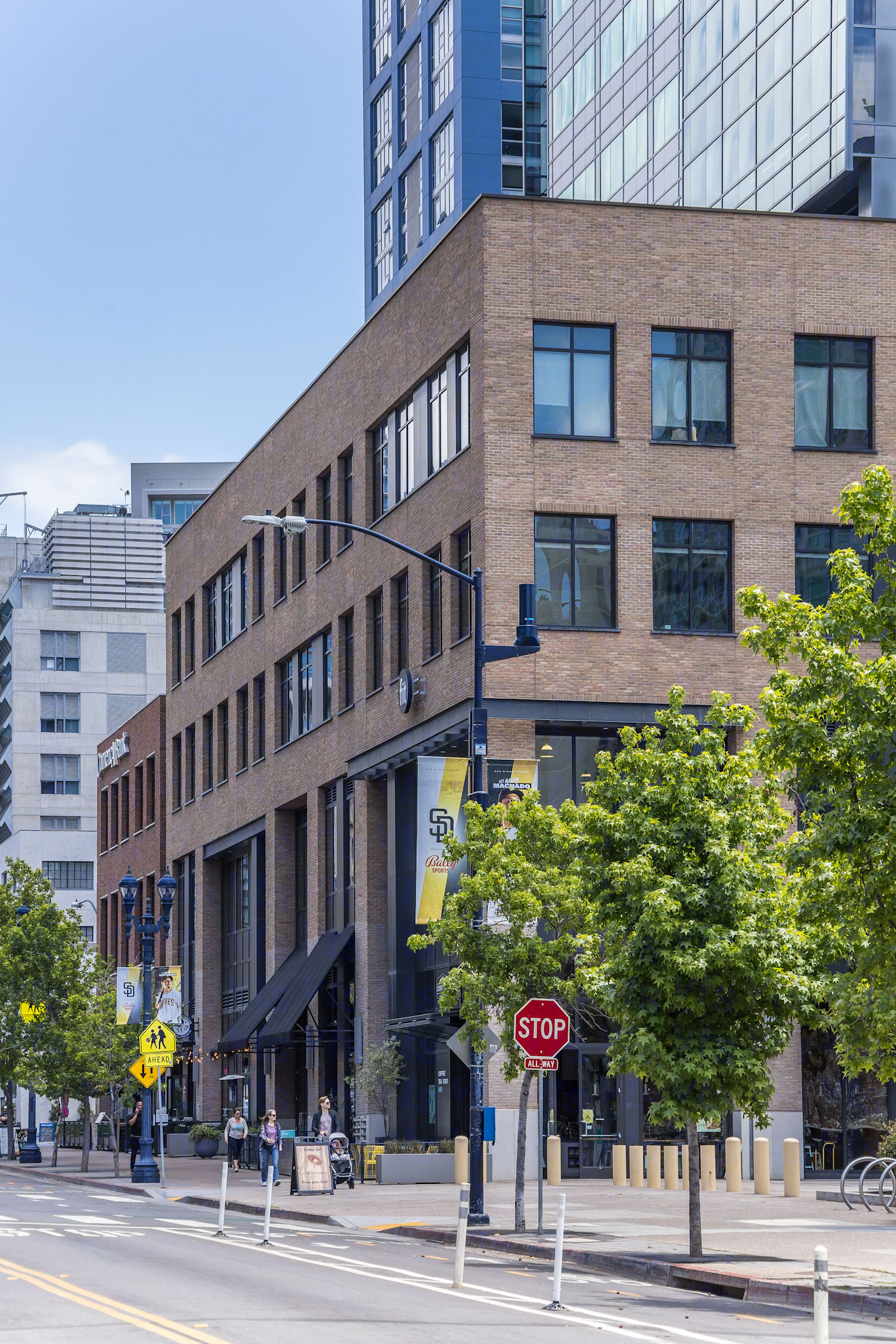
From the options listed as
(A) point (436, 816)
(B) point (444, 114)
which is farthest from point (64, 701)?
(A) point (436, 816)

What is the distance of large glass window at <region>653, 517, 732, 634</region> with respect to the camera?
4228 centimetres

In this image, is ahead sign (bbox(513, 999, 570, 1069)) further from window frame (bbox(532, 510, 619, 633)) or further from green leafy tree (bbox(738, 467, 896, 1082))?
window frame (bbox(532, 510, 619, 633))

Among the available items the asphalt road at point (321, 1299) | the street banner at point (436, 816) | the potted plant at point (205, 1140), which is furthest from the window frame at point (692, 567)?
the potted plant at point (205, 1140)

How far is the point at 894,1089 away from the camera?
4041cm

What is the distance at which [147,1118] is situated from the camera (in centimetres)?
4488

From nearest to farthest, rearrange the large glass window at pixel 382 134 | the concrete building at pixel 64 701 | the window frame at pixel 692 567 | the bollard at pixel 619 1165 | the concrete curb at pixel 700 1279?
1. the concrete curb at pixel 700 1279
2. the bollard at pixel 619 1165
3. the window frame at pixel 692 567
4. the large glass window at pixel 382 134
5. the concrete building at pixel 64 701

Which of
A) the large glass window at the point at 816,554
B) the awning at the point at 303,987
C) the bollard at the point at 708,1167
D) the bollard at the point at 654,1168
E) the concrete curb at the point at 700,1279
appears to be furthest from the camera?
the awning at the point at 303,987

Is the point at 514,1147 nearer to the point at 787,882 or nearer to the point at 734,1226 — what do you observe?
the point at 734,1226

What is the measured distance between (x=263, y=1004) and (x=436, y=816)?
22.5 metres

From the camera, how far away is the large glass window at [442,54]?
84.6 m

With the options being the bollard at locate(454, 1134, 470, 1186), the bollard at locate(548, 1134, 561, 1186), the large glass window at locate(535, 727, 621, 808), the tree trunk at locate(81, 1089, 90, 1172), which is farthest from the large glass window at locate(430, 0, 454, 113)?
the bollard at locate(548, 1134, 561, 1186)

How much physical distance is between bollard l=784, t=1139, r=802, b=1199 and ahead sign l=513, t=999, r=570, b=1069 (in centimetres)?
954

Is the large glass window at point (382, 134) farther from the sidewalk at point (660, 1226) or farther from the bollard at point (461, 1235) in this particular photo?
the bollard at point (461, 1235)

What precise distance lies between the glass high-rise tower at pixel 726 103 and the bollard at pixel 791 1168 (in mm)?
31525
